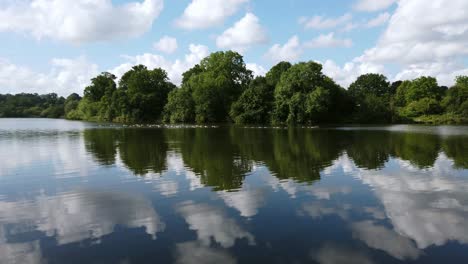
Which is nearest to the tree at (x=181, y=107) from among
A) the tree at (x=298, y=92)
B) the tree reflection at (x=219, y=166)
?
the tree at (x=298, y=92)

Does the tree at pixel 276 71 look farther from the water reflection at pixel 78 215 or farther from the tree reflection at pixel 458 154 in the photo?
the water reflection at pixel 78 215

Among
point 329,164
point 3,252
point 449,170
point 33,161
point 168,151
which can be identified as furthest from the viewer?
point 168,151

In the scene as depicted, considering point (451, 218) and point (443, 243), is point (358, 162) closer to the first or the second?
point (451, 218)

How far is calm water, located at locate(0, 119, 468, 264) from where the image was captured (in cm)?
895

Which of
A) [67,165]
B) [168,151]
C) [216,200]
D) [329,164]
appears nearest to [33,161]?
[67,165]

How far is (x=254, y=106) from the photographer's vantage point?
284 ft

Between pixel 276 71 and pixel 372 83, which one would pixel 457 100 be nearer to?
pixel 372 83

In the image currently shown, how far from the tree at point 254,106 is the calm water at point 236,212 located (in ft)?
208

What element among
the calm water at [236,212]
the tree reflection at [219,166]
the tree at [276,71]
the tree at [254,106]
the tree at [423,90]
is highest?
the tree at [276,71]

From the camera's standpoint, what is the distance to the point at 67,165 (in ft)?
74.5

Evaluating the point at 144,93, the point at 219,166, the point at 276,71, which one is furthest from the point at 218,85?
the point at 219,166

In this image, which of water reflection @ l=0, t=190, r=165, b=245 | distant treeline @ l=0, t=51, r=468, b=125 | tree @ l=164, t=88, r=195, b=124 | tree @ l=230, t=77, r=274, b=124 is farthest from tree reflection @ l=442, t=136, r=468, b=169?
tree @ l=164, t=88, r=195, b=124

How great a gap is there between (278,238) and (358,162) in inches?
568

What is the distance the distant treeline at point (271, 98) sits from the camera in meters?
82.9
